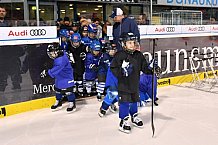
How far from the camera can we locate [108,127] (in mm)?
4051

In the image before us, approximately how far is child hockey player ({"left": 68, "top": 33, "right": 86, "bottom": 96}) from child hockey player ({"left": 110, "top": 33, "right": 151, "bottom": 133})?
1.53 m

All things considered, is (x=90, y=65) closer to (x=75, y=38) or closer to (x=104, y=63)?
(x=104, y=63)

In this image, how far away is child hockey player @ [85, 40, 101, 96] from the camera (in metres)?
5.29

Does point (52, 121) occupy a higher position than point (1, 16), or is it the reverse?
point (1, 16)

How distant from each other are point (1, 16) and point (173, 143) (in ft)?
9.52

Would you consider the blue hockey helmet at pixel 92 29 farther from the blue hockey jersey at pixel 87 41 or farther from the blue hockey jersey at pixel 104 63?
the blue hockey jersey at pixel 104 63

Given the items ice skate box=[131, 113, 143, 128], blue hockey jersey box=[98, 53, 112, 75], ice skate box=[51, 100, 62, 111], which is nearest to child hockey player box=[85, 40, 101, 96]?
blue hockey jersey box=[98, 53, 112, 75]

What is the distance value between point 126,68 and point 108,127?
2.59 feet

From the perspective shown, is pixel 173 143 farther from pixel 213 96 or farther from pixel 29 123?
pixel 213 96

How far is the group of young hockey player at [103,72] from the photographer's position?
12.4ft

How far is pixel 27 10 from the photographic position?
534 cm

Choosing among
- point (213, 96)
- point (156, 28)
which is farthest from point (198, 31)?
point (213, 96)

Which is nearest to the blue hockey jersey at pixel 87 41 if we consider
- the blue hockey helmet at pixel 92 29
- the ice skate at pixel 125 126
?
the blue hockey helmet at pixel 92 29

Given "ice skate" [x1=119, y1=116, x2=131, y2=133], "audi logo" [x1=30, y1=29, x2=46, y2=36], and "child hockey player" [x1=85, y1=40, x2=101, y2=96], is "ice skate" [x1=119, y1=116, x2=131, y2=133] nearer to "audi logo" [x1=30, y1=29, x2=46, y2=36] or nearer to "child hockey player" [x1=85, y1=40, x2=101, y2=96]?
"child hockey player" [x1=85, y1=40, x2=101, y2=96]
